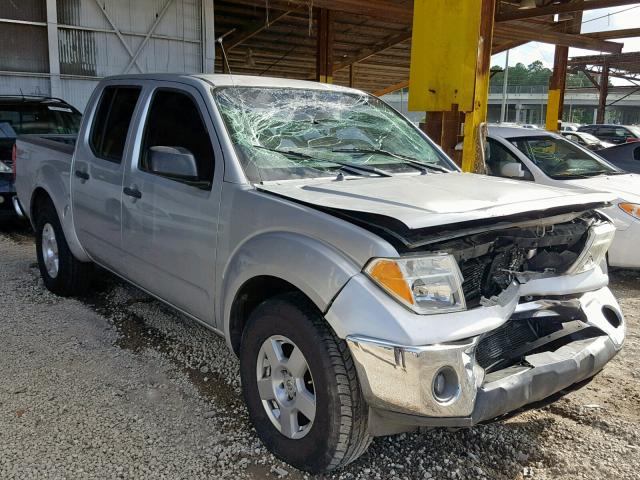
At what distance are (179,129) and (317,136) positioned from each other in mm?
838

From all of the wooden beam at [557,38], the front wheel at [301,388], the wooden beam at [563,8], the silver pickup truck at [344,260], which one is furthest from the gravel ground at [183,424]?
the wooden beam at [557,38]

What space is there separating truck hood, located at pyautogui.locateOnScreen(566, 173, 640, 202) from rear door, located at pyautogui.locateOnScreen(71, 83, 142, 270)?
4.47 m

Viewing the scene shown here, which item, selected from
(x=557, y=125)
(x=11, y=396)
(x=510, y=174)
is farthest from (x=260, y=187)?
(x=557, y=125)

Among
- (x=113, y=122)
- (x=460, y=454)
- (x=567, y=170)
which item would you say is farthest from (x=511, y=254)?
(x=567, y=170)

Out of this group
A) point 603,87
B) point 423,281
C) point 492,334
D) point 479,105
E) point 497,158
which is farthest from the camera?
point 603,87

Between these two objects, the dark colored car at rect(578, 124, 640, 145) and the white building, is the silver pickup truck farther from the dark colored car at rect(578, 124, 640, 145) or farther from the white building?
the dark colored car at rect(578, 124, 640, 145)

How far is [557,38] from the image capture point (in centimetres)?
1498

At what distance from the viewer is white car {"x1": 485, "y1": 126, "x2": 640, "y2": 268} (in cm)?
582

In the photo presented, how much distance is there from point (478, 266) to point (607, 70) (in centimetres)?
3074

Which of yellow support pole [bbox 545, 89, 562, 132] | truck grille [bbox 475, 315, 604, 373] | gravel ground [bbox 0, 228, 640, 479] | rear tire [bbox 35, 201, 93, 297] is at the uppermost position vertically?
yellow support pole [bbox 545, 89, 562, 132]

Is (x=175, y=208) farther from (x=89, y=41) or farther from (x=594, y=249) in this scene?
(x=89, y=41)

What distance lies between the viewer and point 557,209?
282cm

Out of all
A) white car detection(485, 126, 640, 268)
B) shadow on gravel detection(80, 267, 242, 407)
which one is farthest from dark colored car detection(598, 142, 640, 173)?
shadow on gravel detection(80, 267, 242, 407)

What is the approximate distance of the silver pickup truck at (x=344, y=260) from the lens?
234cm
